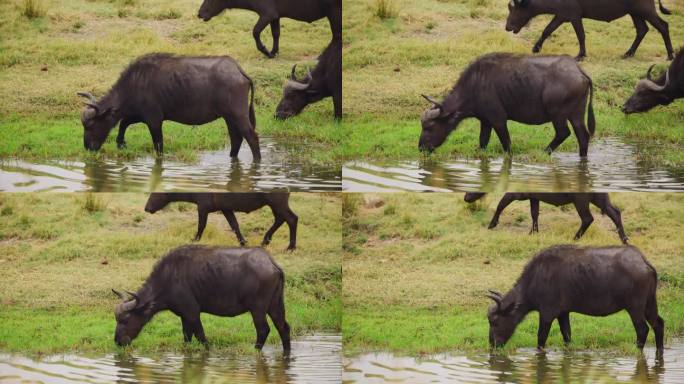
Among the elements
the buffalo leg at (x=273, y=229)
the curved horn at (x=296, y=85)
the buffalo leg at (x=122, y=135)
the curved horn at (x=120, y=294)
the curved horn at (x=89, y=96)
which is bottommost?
the curved horn at (x=120, y=294)

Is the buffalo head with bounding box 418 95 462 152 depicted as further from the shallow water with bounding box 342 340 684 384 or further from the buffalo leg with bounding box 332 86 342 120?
the shallow water with bounding box 342 340 684 384

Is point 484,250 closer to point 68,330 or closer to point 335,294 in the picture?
point 335,294

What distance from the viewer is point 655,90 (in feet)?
30.4

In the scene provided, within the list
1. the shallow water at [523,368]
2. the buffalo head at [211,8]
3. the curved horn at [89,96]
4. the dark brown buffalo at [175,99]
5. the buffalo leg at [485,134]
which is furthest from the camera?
the buffalo head at [211,8]

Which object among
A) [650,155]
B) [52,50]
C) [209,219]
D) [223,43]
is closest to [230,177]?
[209,219]

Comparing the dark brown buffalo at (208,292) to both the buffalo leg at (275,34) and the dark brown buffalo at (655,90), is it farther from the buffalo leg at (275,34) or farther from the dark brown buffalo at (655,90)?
the dark brown buffalo at (655,90)

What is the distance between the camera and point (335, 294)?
29.7 ft

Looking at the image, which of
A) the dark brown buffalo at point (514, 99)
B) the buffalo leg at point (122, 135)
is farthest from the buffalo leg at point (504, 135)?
the buffalo leg at point (122, 135)

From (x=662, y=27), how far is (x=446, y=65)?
155 centimetres

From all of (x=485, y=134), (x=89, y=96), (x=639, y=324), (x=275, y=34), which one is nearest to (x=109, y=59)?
(x=89, y=96)

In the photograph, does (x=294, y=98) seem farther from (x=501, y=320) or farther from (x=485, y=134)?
(x=501, y=320)

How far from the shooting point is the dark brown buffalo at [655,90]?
9.27 metres

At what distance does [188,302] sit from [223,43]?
1826 mm

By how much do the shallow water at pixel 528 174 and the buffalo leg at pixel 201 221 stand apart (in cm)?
96
